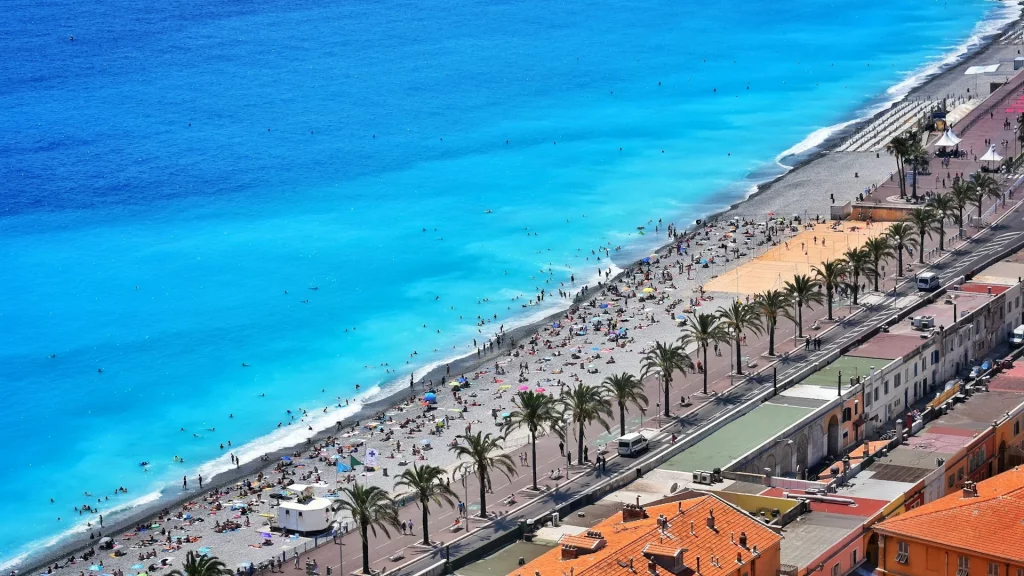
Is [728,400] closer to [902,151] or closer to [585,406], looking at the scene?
[585,406]

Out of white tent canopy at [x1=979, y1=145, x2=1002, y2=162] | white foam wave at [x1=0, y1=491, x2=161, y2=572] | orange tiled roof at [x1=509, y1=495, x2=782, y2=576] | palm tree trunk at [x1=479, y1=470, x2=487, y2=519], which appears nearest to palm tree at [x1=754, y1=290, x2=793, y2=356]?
palm tree trunk at [x1=479, y1=470, x2=487, y2=519]

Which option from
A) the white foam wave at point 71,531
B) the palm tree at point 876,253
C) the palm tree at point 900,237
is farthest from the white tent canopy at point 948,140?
the white foam wave at point 71,531

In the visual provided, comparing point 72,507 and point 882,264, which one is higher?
point 882,264

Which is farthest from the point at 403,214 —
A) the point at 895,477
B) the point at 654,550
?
the point at 654,550

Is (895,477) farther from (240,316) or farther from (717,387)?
(240,316)

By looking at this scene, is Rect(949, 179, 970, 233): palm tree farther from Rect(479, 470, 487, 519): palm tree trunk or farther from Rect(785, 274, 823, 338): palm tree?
Rect(479, 470, 487, 519): palm tree trunk

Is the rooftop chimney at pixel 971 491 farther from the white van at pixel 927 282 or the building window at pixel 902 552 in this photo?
the white van at pixel 927 282

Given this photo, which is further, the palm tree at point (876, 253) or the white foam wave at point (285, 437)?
the palm tree at point (876, 253)
